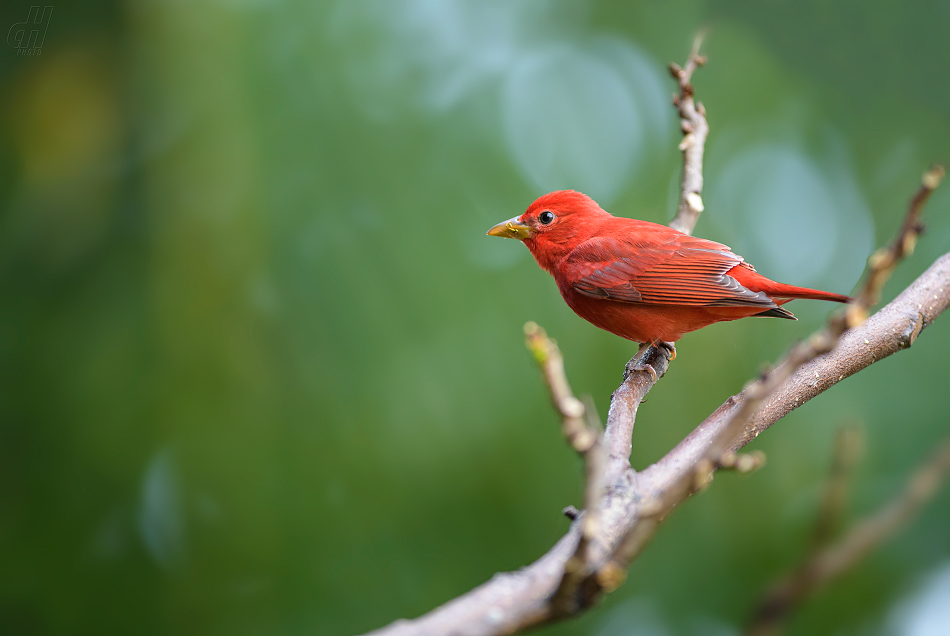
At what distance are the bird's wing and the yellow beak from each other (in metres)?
0.30

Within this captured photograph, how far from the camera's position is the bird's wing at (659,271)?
105 inches

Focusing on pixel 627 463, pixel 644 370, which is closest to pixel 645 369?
pixel 644 370

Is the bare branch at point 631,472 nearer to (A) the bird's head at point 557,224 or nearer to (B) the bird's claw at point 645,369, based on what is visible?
(B) the bird's claw at point 645,369

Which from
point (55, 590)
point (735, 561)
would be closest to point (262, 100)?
point (55, 590)

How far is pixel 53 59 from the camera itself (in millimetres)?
4371

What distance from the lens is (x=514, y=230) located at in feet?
11.1

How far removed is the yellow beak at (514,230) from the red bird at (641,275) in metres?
0.02

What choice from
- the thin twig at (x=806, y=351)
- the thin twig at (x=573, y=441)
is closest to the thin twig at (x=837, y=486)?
the thin twig at (x=806, y=351)

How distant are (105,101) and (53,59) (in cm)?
38

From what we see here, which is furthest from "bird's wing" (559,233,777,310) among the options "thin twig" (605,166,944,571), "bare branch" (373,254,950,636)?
"thin twig" (605,166,944,571)

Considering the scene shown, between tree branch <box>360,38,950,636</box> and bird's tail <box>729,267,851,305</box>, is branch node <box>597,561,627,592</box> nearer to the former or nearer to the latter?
tree branch <box>360,38,950,636</box>

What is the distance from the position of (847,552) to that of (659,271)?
2.14m

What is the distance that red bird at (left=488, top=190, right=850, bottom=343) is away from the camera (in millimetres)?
2637

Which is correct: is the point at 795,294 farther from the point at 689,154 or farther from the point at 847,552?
the point at 847,552
